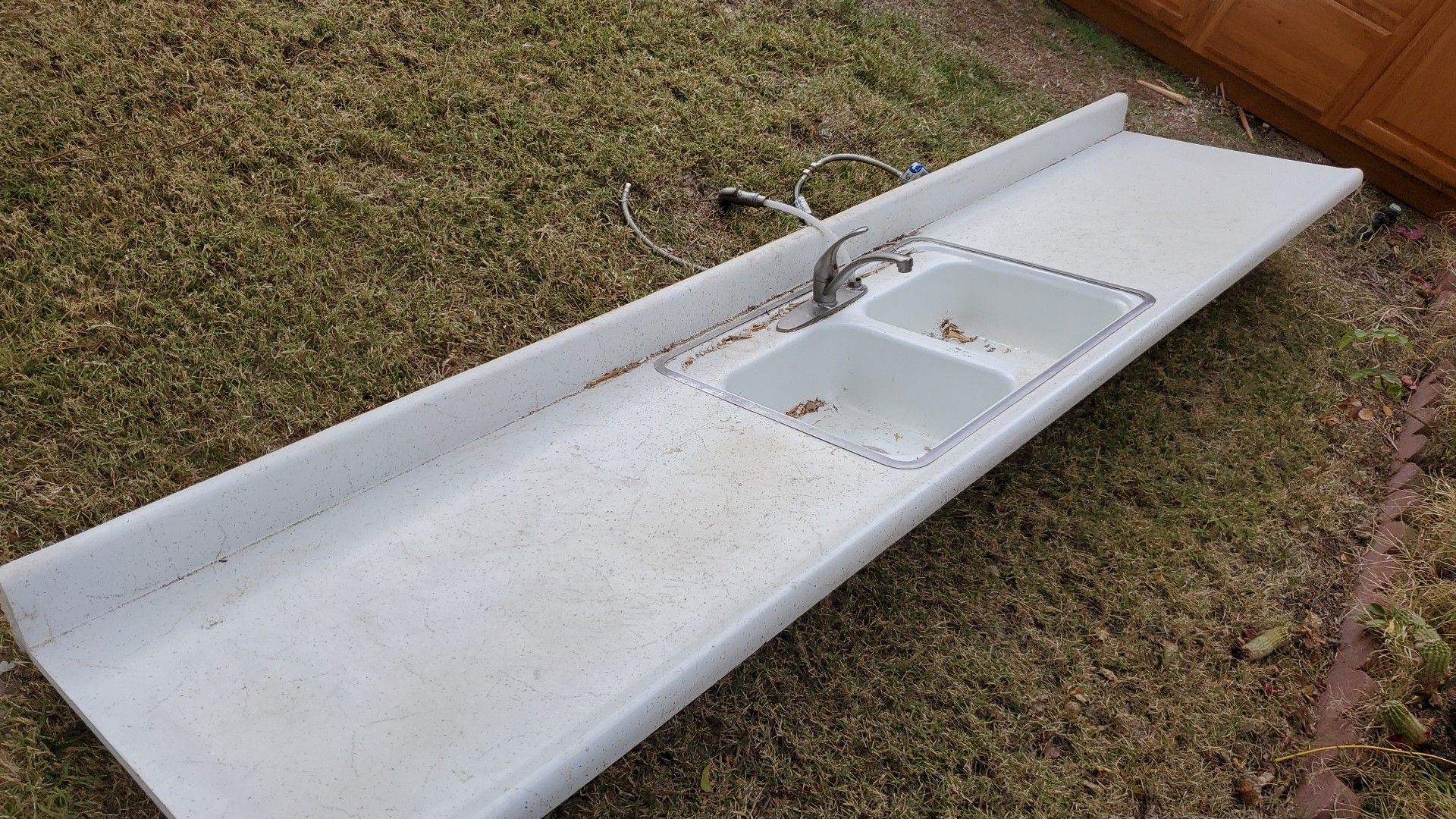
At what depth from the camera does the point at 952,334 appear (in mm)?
2928

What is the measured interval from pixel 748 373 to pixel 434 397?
81 cm

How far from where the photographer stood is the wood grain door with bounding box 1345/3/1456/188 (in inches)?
158

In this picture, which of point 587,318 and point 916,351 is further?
point 587,318

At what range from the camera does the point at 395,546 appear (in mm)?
1836

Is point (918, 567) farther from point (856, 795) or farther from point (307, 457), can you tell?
point (307, 457)

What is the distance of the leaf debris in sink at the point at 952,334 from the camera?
2896 millimetres

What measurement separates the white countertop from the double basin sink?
89 millimetres

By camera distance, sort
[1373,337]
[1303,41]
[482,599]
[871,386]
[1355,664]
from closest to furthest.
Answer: [482,599]
[1355,664]
[871,386]
[1373,337]
[1303,41]

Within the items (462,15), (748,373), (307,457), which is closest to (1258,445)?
(748,373)

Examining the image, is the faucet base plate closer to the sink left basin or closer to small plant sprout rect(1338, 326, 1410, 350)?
the sink left basin

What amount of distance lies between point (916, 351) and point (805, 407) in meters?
0.35

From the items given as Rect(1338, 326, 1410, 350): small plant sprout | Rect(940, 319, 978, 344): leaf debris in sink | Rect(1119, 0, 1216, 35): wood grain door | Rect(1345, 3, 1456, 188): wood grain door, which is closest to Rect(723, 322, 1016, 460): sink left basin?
Rect(940, 319, 978, 344): leaf debris in sink

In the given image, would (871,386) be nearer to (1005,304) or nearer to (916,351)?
(916,351)

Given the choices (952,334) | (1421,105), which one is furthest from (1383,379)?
(1421,105)
